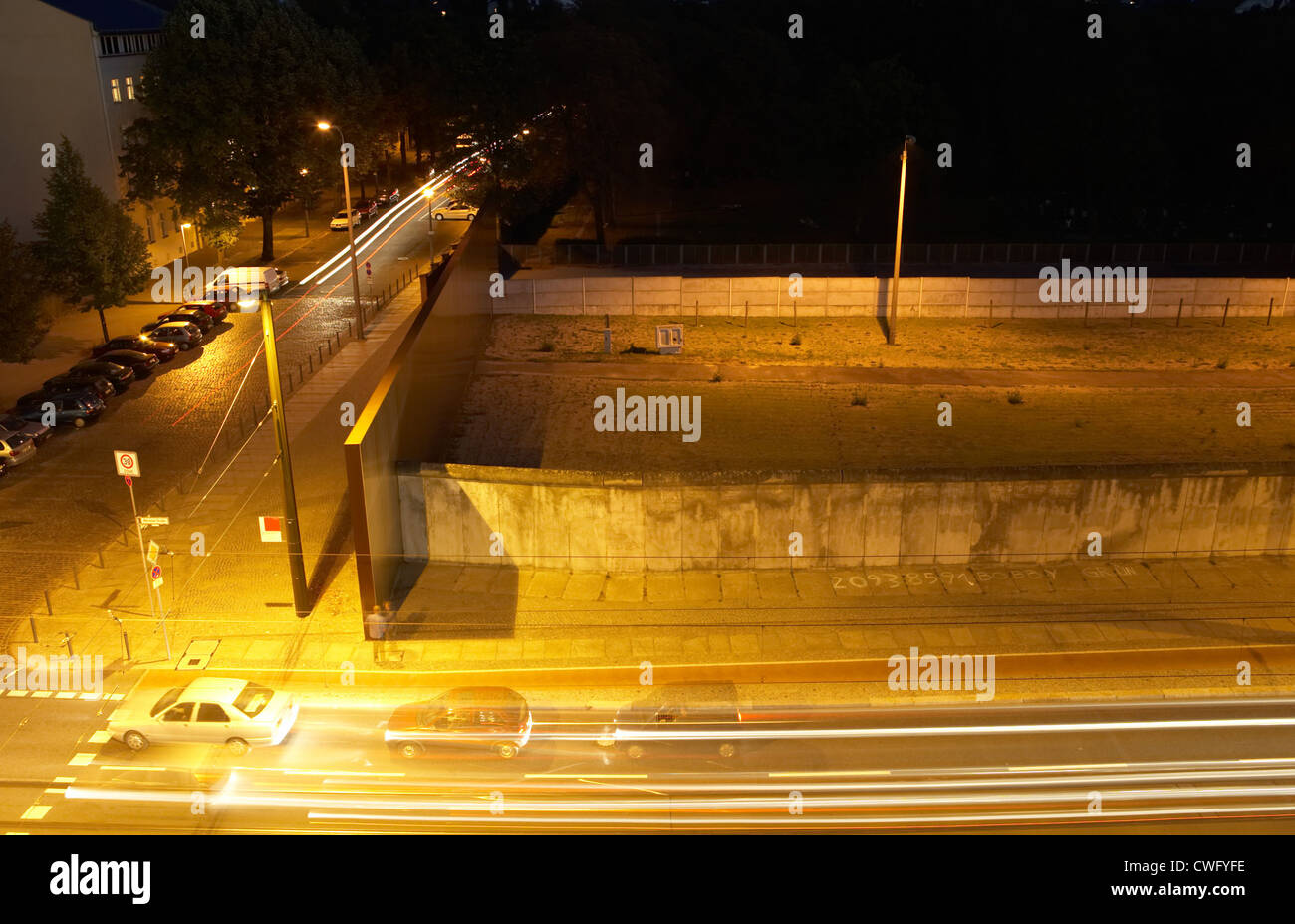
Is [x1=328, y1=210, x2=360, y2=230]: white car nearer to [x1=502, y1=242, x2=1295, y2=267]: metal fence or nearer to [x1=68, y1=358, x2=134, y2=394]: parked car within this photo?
[x1=502, y1=242, x2=1295, y2=267]: metal fence

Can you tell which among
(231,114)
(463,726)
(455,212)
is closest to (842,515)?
(463,726)

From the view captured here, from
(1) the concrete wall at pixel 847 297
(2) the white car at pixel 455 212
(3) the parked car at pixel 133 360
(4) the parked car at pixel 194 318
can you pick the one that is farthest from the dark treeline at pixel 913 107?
(3) the parked car at pixel 133 360

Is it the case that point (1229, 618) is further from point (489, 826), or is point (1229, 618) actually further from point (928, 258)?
point (928, 258)

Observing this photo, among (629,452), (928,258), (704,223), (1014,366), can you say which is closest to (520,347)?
(629,452)

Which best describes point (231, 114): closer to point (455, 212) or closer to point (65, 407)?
point (455, 212)

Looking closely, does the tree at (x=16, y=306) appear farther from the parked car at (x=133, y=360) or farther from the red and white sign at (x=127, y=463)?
the red and white sign at (x=127, y=463)

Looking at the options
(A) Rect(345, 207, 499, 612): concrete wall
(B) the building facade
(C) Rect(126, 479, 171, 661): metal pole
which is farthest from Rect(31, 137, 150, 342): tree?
(C) Rect(126, 479, 171, 661): metal pole

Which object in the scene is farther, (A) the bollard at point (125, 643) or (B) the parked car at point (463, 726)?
(A) the bollard at point (125, 643)
